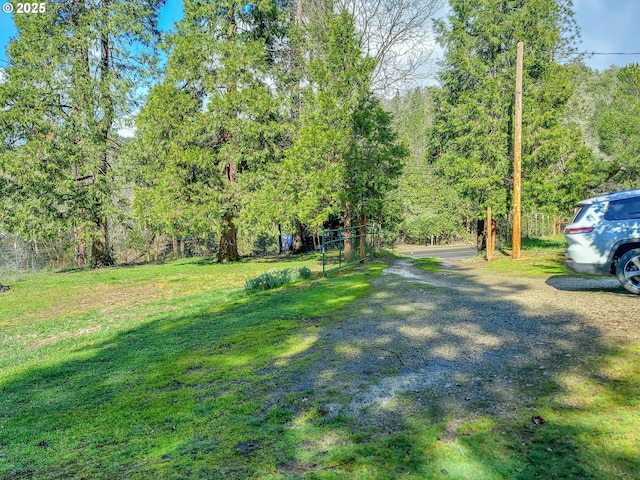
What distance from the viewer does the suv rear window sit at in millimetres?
6621

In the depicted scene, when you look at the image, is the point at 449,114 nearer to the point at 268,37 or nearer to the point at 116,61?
the point at 268,37

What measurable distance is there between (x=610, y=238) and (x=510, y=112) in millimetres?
13002

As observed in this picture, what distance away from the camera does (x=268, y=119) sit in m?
19.8

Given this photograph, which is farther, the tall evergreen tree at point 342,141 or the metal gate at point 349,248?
the metal gate at point 349,248

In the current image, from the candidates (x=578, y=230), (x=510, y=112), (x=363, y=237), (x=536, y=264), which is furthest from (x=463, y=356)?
(x=510, y=112)

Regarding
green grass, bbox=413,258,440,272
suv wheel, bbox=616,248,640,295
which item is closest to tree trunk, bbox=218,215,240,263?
green grass, bbox=413,258,440,272

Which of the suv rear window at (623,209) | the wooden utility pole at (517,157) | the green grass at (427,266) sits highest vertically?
the wooden utility pole at (517,157)

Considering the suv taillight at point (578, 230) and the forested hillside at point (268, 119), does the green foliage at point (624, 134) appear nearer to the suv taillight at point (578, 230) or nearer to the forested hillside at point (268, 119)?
the forested hillside at point (268, 119)

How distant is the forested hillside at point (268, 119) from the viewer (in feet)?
48.7

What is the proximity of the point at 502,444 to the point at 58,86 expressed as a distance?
2460cm

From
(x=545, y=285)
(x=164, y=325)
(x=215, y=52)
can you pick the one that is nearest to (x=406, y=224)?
(x=215, y=52)

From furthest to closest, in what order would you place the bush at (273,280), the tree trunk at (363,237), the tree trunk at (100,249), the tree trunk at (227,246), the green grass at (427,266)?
the tree trunk at (100,249) → the tree trunk at (227,246) → the tree trunk at (363,237) → the green grass at (427,266) → the bush at (273,280)

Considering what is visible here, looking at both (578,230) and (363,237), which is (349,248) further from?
(578,230)

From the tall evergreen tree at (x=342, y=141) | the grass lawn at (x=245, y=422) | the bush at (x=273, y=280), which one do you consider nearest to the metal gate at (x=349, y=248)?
the tall evergreen tree at (x=342, y=141)
